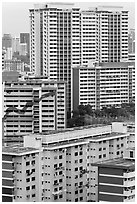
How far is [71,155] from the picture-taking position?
4727mm

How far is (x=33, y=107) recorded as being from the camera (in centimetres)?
770

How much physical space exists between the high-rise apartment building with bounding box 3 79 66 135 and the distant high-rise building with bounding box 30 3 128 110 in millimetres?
1587

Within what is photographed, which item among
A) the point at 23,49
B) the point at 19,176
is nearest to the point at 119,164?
the point at 19,176

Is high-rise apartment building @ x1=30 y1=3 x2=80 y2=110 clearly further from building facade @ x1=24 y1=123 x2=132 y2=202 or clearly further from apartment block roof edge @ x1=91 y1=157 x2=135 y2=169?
apartment block roof edge @ x1=91 y1=157 x2=135 y2=169

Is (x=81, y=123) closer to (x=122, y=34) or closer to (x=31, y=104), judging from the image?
(x=31, y=104)

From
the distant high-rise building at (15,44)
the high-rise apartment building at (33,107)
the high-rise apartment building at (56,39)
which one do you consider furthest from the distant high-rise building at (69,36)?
the distant high-rise building at (15,44)

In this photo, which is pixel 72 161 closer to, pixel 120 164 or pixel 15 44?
pixel 120 164

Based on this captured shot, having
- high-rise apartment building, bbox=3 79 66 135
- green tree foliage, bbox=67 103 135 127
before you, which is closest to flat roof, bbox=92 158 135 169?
high-rise apartment building, bbox=3 79 66 135

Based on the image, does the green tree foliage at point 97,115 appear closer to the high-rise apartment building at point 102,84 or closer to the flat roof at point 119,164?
the high-rise apartment building at point 102,84

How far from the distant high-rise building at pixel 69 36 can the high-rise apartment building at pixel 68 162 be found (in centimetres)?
442

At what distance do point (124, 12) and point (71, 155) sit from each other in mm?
5989

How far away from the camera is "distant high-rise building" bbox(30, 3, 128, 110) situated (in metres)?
9.73

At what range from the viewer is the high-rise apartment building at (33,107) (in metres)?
7.58

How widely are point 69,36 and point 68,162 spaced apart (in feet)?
17.5
